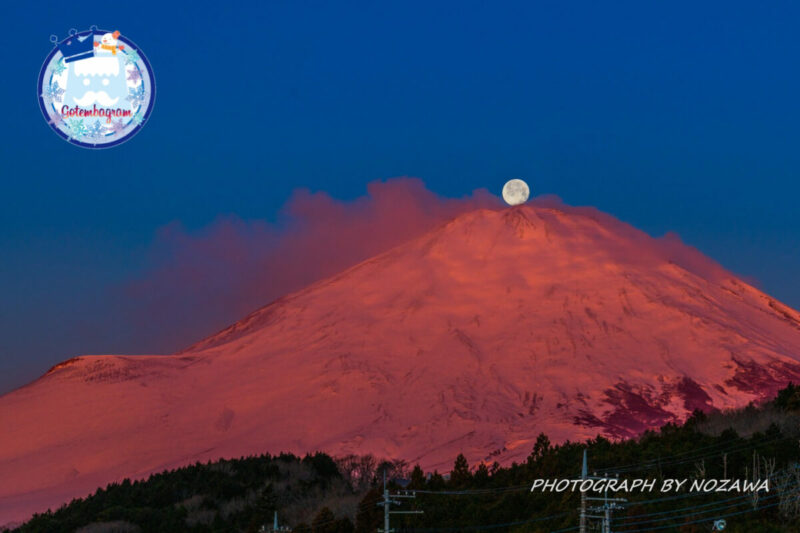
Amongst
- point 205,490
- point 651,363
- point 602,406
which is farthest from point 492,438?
point 205,490

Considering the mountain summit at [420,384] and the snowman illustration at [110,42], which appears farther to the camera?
the mountain summit at [420,384]

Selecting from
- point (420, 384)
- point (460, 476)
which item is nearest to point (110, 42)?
point (460, 476)

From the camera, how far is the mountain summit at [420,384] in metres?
152

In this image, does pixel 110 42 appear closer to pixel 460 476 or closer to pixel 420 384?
pixel 460 476

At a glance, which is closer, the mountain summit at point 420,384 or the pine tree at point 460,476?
the pine tree at point 460,476

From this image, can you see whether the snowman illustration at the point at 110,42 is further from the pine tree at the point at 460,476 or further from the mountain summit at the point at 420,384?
the mountain summit at the point at 420,384

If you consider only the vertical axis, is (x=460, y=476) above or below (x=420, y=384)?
below

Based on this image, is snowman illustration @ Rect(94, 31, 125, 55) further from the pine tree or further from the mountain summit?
the mountain summit

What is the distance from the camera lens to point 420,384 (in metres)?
166

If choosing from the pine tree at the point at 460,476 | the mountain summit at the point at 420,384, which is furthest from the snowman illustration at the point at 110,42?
the mountain summit at the point at 420,384

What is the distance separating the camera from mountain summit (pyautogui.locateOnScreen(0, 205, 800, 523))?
15215 cm

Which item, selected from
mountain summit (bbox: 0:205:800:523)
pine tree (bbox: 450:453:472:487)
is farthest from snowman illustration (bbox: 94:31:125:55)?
→ mountain summit (bbox: 0:205:800:523)

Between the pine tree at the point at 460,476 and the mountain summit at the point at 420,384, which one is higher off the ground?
the mountain summit at the point at 420,384

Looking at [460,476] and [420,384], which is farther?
[420,384]
